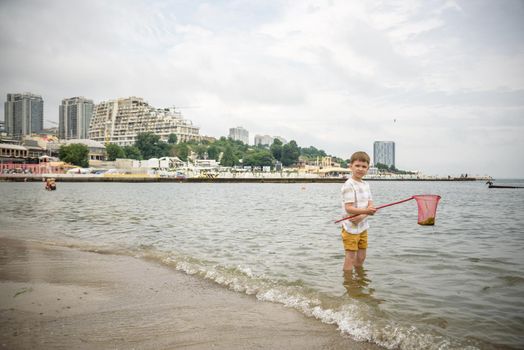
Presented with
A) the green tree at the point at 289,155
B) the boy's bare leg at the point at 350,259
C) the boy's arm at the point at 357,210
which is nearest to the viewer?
the boy's arm at the point at 357,210

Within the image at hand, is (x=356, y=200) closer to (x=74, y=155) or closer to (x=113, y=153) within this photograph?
(x=74, y=155)

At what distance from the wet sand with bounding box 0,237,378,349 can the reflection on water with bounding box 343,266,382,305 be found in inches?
46.7

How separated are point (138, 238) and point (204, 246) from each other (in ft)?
8.32

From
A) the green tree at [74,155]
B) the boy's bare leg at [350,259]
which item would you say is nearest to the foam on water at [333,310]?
the boy's bare leg at [350,259]

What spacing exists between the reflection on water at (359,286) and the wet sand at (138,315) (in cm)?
119

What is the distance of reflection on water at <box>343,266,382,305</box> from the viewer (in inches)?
205

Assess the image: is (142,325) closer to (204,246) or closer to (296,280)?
(296,280)

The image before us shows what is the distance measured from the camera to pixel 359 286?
227 inches

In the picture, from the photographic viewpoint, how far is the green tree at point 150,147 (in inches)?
5817

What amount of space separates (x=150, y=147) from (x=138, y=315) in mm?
150497

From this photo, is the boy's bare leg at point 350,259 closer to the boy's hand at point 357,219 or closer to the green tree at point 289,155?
the boy's hand at point 357,219

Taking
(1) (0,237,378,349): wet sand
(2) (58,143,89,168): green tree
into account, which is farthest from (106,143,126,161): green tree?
(1) (0,237,378,349): wet sand

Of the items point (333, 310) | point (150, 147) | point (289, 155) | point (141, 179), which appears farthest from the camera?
point (289, 155)

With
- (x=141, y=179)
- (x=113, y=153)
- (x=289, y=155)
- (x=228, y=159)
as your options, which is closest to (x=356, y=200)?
(x=141, y=179)
